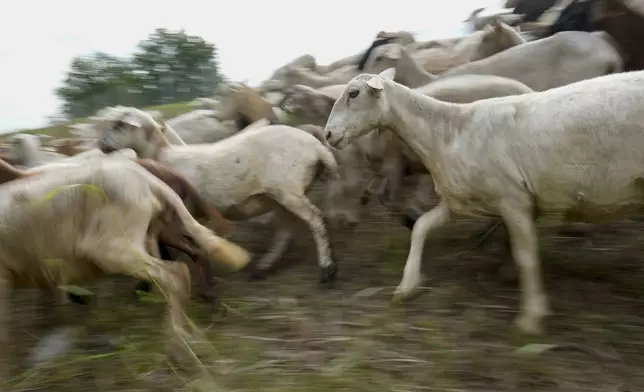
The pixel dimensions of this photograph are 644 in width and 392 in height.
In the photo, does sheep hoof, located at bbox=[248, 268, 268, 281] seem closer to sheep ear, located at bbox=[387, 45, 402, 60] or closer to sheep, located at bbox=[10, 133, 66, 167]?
sheep, located at bbox=[10, 133, 66, 167]

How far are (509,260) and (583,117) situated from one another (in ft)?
4.19

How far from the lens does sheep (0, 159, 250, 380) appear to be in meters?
3.72

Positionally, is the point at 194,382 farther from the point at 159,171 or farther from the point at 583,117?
the point at 583,117

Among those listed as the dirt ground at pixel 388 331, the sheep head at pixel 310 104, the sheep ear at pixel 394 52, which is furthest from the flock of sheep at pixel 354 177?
the sheep ear at pixel 394 52

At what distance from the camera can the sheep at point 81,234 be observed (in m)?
3.72

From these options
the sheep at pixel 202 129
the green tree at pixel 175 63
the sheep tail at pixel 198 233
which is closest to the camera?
the sheep tail at pixel 198 233

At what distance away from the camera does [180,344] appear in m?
3.70

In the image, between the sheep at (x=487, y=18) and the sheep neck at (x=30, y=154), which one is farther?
the sheep at (x=487, y=18)

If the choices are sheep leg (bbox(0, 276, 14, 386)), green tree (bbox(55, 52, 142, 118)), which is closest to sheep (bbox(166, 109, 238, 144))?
sheep leg (bbox(0, 276, 14, 386))

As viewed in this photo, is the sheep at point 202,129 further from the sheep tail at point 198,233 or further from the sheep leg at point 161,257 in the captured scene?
the sheep tail at point 198,233

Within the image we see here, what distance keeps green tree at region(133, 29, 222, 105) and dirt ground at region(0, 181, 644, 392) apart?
1680cm

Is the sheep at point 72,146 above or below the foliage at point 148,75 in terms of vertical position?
above

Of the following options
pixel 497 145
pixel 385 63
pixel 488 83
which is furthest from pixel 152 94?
pixel 497 145

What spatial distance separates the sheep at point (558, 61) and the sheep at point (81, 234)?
3483mm
